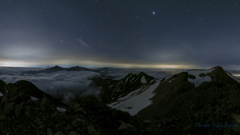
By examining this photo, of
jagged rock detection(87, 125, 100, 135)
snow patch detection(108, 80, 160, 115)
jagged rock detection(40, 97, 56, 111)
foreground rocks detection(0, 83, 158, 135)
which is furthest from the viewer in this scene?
snow patch detection(108, 80, 160, 115)

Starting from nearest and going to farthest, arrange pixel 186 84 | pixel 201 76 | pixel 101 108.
A: pixel 101 108 → pixel 186 84 → pixel 201 76

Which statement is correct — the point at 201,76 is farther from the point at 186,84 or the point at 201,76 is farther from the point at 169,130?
the point at 169,130

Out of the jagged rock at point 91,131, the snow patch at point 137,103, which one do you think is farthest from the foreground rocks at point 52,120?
the snow patch at point 137,103

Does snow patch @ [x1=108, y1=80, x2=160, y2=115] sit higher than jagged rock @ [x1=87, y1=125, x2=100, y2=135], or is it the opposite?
jagged rock @ [x1=87, y1=125, x2=100, y2=135]

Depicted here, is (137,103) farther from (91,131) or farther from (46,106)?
(91,131)

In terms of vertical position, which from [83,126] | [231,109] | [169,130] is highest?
[231,109]

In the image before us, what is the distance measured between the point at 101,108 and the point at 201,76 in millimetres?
66661

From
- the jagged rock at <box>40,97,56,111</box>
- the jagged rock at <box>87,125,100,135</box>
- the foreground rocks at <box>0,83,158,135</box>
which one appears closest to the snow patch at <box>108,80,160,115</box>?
the foreground rocks at <box>0,83,158,135</box>

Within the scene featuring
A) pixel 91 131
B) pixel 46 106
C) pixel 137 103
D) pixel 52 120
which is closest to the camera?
pixel 91 131

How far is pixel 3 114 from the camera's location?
36.8 ft

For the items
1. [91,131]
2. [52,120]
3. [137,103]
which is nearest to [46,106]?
[52,120]

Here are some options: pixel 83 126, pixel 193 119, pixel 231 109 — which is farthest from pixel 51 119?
pixel 231 109

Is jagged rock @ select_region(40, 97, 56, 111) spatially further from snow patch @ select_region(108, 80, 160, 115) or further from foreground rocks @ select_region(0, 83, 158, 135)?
snow patch @ select_region(108, 80, 160, 115)

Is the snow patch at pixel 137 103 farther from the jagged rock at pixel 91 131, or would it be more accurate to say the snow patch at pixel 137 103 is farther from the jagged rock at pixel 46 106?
the jagged rock at pixel 91 131
